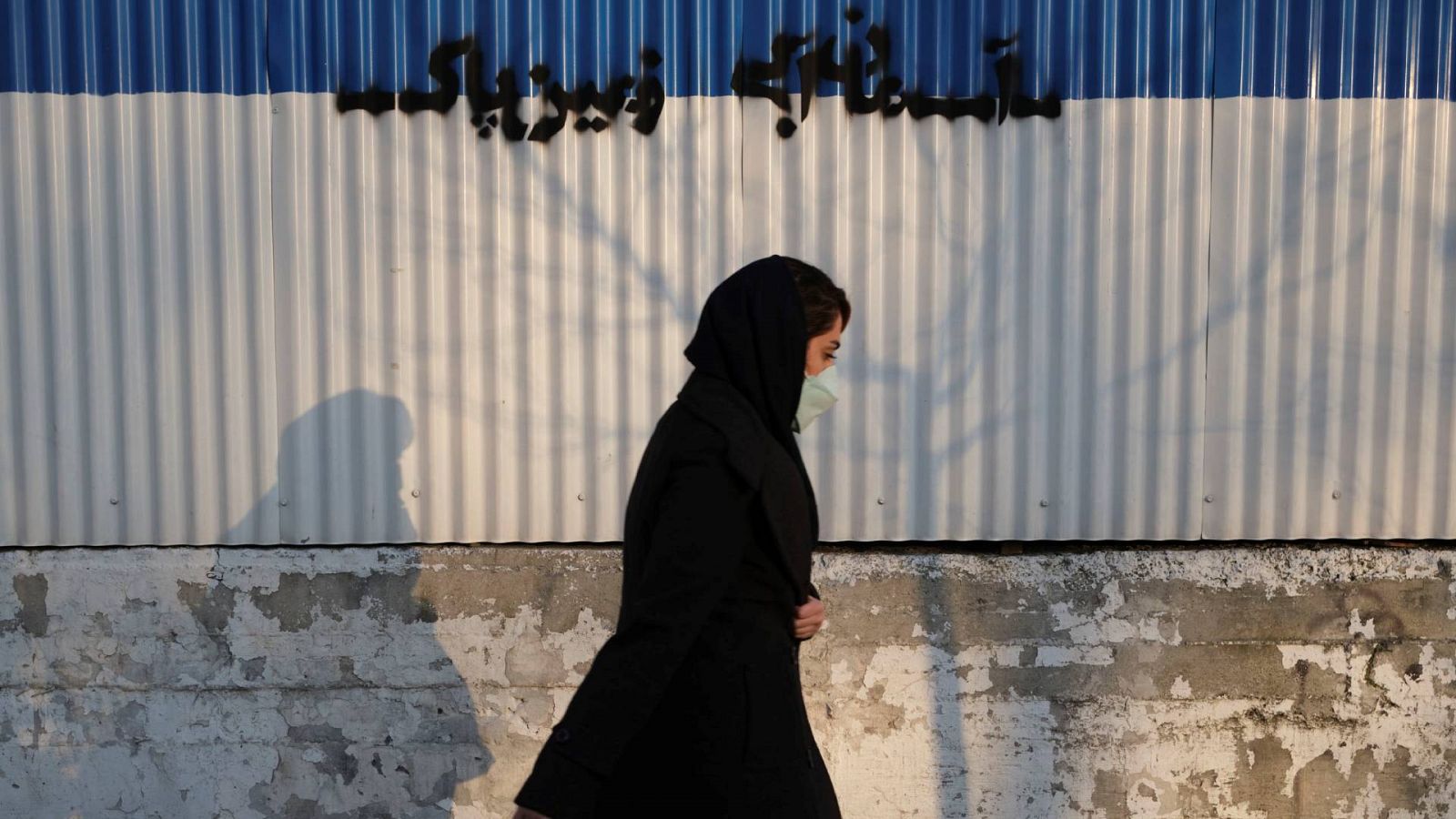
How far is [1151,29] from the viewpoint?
4297 millimetres

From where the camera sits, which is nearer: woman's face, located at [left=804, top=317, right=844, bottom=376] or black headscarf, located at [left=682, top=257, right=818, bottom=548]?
black headscarf, located at [left=682, top=257, right=818, bottom=548]

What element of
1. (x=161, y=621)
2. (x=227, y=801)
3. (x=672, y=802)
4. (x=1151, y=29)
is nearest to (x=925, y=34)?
(x=1151, y=29)

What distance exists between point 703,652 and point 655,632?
162 millimetres

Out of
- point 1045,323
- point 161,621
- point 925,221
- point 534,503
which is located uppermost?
point 925,221

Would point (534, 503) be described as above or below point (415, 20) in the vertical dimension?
below

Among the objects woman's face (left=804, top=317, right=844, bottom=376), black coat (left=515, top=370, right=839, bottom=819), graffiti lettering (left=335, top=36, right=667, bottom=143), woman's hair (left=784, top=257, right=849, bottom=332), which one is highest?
graffiti lettering (left=335, top=36, right=667, bottom=143)

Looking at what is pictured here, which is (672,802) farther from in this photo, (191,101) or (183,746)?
(191,101)

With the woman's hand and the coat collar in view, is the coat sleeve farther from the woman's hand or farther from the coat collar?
the woman's hand

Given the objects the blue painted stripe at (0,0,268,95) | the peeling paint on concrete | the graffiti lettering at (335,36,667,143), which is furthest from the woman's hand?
the blue painted stripe at (0,0,268,95)

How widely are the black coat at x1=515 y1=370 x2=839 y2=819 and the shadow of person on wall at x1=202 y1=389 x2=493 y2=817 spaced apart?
2089 mm

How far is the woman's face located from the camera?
2.52m

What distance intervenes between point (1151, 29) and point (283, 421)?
343 centimetres

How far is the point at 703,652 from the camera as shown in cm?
234

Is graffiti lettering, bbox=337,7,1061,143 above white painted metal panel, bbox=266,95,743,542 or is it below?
above
